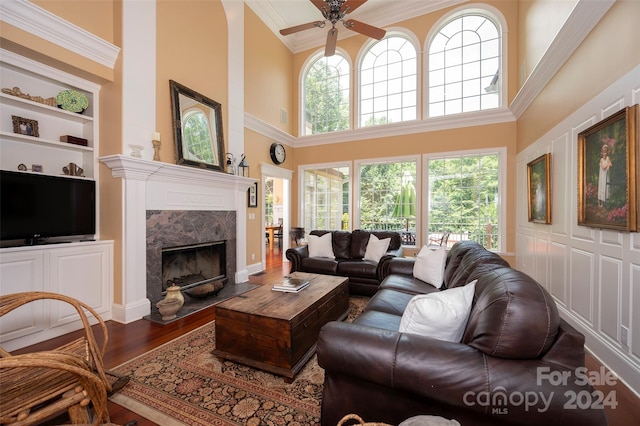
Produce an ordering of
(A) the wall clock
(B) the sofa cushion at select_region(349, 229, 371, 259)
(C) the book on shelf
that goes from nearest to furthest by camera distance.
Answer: (C) the book on shelf → (B) the sofa cushion at select_region(349, 229, 371, 259) → (A) the wall clock

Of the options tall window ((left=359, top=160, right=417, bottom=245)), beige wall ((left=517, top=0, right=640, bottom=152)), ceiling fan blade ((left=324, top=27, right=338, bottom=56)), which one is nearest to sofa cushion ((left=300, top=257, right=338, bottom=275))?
tall window ((left=359, top=160, right=417, bottom=245))

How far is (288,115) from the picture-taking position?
655 cm

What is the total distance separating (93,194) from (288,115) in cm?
456

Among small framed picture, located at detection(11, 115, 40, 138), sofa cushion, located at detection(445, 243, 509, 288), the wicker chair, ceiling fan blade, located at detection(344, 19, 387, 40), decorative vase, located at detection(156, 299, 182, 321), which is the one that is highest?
ceiling fan blade, located at detection(344, 19, 387, 40)

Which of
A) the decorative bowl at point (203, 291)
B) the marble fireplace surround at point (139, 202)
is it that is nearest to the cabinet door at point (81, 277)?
the marble fireplace surround at point (139, 202)

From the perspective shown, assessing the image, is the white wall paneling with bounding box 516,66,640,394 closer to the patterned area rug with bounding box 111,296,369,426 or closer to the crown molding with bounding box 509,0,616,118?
the crown molding with bounding box 509,0,616,118

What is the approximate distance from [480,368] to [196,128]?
13.8 ft

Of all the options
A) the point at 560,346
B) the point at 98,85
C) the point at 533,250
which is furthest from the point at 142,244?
the point at 533,250

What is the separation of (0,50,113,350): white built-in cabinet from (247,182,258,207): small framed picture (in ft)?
7.73

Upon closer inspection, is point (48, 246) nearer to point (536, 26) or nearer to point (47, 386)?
point (47, 386)

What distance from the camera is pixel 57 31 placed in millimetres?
2596

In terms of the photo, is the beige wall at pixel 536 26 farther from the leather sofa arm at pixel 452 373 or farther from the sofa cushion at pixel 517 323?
the leather sofa arm at pixel 452 373

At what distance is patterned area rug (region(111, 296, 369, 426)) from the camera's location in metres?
1.62

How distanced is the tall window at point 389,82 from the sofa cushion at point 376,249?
2898 mm
